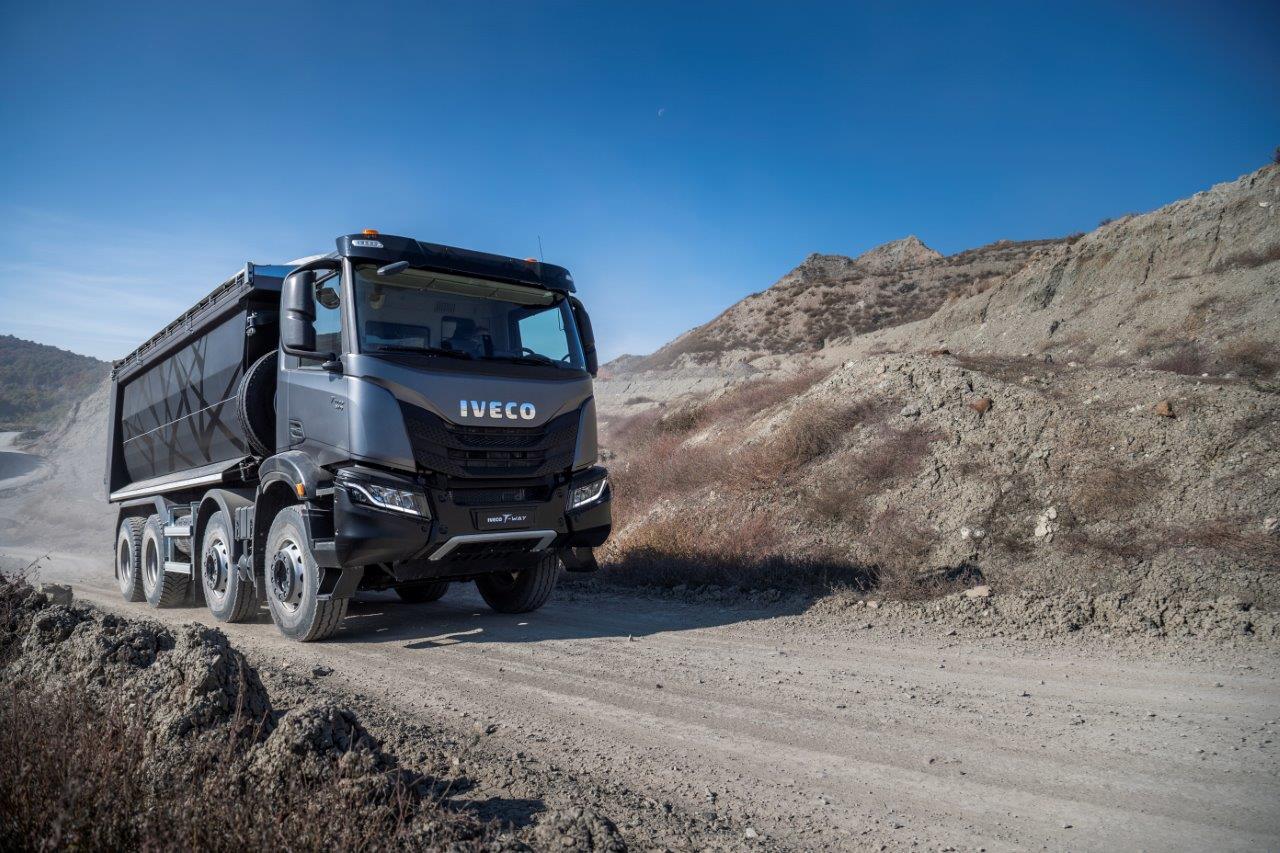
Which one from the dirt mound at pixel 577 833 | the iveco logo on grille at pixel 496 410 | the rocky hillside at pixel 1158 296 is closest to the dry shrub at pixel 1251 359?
the rocky hillside at pixel 1158 296

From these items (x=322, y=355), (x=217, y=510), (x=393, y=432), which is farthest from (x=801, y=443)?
(x=217, y=510)

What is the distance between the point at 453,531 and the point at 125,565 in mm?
7868

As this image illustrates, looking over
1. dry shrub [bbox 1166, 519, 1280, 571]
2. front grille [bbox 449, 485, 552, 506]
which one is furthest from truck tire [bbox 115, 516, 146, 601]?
dry shrub [bbox 1166, 519, 1280, 571]

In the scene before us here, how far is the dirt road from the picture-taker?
3.21 metres

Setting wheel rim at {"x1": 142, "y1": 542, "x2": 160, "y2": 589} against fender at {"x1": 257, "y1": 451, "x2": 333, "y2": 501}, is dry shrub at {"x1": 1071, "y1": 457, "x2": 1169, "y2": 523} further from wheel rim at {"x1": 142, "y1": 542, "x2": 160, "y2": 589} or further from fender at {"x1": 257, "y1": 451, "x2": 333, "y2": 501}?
wheel rim at {"x1": 142, "y1": 542, "x2": 160, "y2": 589}

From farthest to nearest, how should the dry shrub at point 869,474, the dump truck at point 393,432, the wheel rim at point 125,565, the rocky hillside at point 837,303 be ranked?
the rocky hillside at point 837,303 < the wheel rim at point 125,565 < the dry shrub at point 869,474 < the dump truck at point 393,432

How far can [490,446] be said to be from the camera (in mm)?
6422

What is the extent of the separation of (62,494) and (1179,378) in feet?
119

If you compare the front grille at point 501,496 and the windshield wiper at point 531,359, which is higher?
the windshield wiper at point 531,359

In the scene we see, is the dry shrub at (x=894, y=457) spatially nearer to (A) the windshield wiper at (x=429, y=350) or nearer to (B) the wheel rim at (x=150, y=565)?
(A) the windshield wiper at (x=429, y=350)

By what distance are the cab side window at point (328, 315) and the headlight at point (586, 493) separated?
95.3 inches

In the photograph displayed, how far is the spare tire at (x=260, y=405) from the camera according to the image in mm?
7293

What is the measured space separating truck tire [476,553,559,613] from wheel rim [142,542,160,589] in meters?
5.20

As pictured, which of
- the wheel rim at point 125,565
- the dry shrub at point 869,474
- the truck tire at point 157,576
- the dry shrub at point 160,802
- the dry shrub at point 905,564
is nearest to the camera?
the dry shrub at point 160,802
